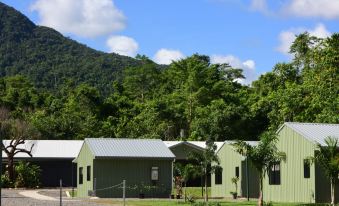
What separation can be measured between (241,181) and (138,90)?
5759cm

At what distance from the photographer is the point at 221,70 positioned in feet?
313

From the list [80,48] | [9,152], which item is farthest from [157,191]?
[80,48]

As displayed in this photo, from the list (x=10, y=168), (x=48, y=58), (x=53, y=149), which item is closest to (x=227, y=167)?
(x=10, y=168)

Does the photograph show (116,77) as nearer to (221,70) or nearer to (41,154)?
(221,70)

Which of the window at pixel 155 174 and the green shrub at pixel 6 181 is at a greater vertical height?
the window at pixel 155 174

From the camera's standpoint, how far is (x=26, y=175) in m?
52.5

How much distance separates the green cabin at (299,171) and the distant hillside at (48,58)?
7940 centimetres

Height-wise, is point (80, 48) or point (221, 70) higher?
point (80, 48)

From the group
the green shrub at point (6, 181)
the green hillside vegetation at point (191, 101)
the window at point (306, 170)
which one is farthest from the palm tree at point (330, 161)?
the green shrub at point (6, 181)

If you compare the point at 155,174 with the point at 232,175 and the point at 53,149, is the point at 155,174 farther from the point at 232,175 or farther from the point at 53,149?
the point at 53,149

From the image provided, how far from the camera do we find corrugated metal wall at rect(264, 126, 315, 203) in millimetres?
32188

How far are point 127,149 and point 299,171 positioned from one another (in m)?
11.7

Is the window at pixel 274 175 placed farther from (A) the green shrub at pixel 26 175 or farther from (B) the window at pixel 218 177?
(A) the green shrub at pixel 26 175

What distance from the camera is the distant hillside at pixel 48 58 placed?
399 feet
